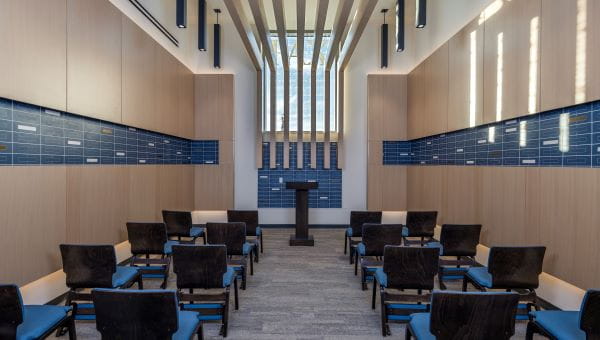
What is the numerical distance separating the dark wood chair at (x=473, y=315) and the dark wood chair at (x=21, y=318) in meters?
2.27

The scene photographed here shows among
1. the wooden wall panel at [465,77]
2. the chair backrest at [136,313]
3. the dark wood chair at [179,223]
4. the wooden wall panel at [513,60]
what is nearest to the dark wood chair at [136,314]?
the chair backrest at [136,313]

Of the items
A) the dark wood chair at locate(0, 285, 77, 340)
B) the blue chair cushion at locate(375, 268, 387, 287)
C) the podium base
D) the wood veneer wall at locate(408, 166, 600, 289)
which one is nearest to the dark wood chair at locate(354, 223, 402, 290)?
the blue chair cushion at locate(375, 268, 387, 287)

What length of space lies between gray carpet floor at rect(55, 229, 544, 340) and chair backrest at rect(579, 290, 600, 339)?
3.68 feet

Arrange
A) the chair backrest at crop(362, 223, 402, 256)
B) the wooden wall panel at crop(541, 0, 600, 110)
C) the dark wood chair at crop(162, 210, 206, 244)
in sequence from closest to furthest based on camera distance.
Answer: the wooden wall panel at crop(541, 0, 600, 110)
the chair backrest at crop(362, 223, 402, 256)
the dark wood chair at crop(162, 210, 206, 244)

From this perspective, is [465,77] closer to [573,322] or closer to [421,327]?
Result: [573,322]

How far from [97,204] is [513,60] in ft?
17.1

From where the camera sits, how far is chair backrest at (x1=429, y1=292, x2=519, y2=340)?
167cm

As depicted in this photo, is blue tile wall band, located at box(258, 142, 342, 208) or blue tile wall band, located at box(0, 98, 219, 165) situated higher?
blue tile wall band, located at box(0, 98, 219, 165)

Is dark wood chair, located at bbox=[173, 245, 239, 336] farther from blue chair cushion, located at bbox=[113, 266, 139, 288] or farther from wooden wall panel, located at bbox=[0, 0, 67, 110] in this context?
wooden wall panel, located at bbox=[0, 0, 67, 110]

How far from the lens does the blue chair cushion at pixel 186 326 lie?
6.12 ft

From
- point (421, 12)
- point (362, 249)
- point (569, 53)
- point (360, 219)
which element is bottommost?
point (362, 249)

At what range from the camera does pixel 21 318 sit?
177 cm

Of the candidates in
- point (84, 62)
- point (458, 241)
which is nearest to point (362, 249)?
point (458, 241)

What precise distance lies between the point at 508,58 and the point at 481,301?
10.6 feet
